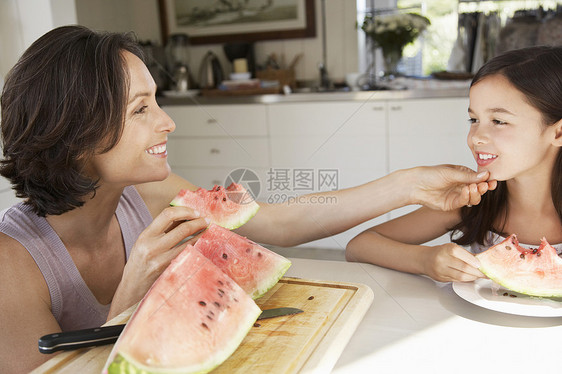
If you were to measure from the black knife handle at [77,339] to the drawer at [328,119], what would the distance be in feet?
9.10

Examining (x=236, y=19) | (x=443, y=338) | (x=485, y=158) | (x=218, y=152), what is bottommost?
(x=218, y=152)

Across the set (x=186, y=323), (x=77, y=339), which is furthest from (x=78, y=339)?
(x=186, y=323)

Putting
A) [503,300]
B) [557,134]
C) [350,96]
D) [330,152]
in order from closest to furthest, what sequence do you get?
[503,300] < [557,134] < [350,96] < [330,152]

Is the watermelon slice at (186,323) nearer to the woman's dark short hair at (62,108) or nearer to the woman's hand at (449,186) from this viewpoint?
the woman's dark short hair at (62,108)

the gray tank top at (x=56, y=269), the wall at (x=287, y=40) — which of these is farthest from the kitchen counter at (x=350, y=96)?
the gray tank top at (x=56, y=269)

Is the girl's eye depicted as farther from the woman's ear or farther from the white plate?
the woman's ear

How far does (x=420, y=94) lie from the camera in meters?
3.45

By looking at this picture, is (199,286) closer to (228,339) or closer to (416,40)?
(228,339)

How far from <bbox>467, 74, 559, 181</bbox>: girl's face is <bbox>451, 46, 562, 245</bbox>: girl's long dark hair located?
0.02 meters

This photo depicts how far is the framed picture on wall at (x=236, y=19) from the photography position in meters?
4.27

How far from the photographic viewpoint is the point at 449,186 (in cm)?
141

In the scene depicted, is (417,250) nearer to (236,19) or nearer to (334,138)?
(334,138)

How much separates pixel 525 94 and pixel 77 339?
1.21m

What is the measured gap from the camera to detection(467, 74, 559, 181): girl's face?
1.36m
